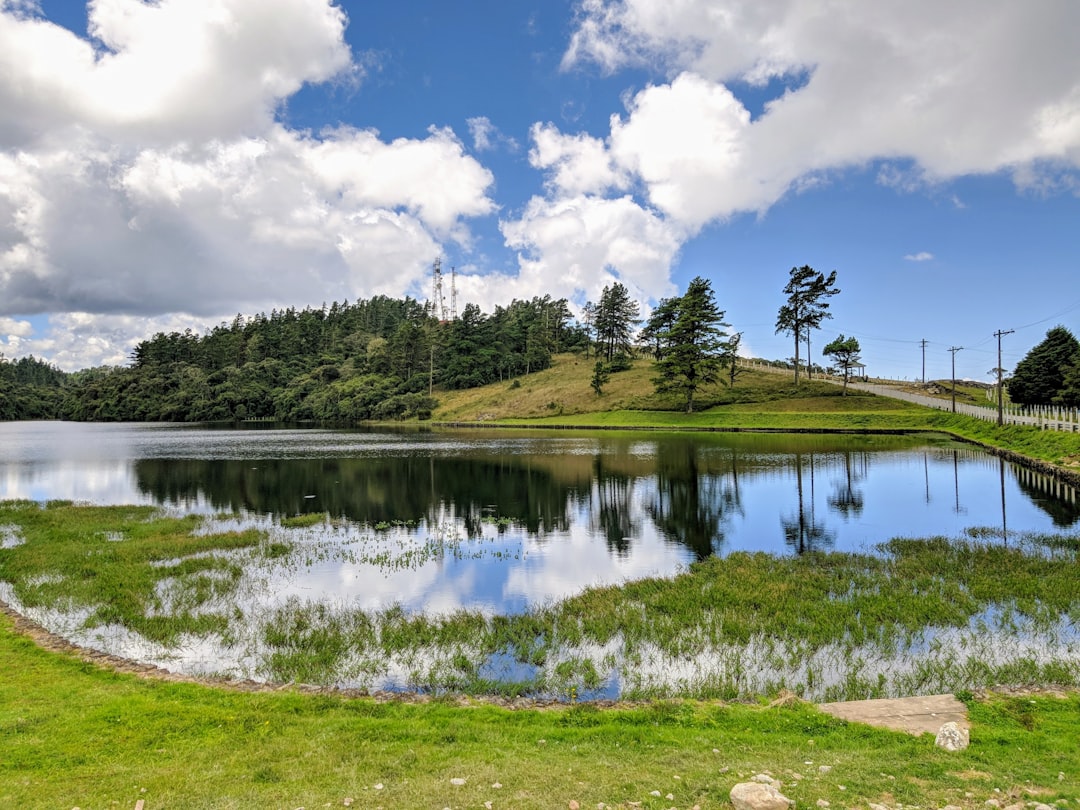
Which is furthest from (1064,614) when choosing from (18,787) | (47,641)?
(47,641)

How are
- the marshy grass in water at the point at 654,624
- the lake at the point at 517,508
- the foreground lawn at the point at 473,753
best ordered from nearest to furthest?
the foreground lawn at the point at 473,753
the marshy grass in water at the point at 654,624
the lake at the point at 517,508

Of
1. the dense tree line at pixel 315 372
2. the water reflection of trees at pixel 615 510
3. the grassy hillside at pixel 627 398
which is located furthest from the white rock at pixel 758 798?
the dense tree line at pixel 315 372

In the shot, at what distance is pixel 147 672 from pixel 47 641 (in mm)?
3865

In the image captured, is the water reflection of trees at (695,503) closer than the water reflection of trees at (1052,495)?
Yes

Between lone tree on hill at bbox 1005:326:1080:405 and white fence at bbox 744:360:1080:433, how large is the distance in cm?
731

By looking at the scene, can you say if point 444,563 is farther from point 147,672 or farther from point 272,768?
point 272,768

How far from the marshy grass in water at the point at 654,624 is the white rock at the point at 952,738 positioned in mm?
3065

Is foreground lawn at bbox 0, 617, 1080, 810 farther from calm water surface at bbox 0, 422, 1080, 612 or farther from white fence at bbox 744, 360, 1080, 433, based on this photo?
white fence at bbox 744, 360, 1080, 433

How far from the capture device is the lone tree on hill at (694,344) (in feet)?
325

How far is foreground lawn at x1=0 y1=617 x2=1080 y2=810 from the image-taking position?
7379mm

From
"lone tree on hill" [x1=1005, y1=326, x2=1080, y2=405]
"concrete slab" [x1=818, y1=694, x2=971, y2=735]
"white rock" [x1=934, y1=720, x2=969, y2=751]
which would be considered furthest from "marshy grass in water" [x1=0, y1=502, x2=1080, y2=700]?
"lone tree on hill" [x1=1005, y1=326, x2=1080, y2=405]

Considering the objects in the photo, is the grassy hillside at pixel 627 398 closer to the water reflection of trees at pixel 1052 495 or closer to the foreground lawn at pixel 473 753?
the water reflection of trees at pixel 1052 495

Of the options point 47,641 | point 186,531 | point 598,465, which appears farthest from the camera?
point 598,465

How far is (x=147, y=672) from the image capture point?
12555 mm
